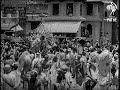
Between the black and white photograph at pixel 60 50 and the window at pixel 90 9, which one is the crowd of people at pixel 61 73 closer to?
the black and white photograph at pixel 60 50

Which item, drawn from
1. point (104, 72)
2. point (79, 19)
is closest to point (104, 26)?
point (79, 19)

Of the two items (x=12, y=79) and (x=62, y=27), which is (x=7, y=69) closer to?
(x=12, y=79)

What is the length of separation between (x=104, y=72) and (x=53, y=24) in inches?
1095

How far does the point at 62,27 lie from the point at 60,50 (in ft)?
79.7

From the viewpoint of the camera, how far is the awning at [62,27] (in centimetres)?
3649

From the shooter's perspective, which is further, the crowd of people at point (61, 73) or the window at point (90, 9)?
the window at point (90, 9)

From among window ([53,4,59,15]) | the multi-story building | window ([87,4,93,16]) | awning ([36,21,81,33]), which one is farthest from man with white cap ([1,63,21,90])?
the multi-story building

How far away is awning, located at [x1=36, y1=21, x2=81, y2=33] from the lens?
36.5 m

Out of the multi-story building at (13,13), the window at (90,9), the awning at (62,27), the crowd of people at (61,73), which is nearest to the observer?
the crowd of people at (61,73)

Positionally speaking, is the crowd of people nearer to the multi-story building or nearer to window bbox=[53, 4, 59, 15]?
window bbox=[53, 4, 59, 15]

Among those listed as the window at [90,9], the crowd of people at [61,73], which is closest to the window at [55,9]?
the window at [90,9]

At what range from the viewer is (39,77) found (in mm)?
8508

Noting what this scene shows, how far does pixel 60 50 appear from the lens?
516 inches

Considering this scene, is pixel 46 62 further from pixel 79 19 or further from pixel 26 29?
pixel 26 29
